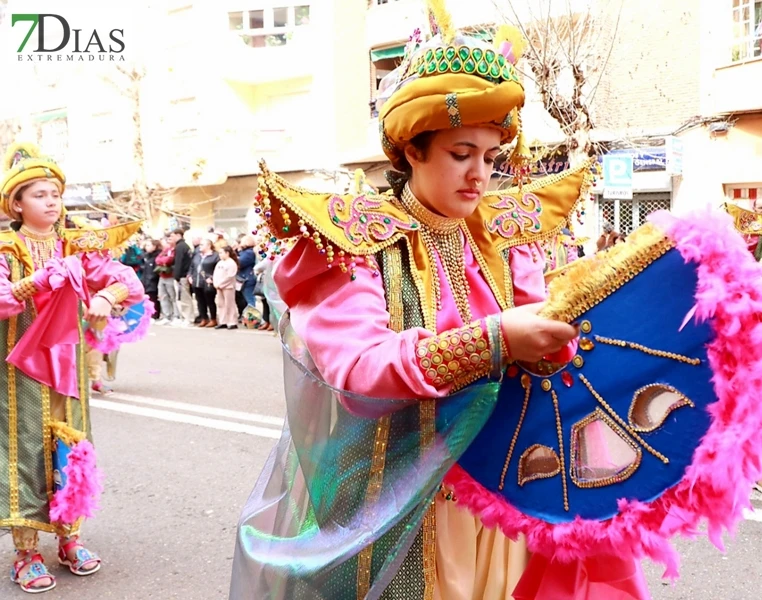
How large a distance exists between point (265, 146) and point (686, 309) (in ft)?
76.8

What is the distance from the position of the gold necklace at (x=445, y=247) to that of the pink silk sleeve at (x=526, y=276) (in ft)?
0.49

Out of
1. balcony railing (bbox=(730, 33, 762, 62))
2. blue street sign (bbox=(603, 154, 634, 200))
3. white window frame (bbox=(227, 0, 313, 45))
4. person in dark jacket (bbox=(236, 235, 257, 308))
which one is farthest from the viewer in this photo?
white window frame (bbox=(227, 0, 313, 45))

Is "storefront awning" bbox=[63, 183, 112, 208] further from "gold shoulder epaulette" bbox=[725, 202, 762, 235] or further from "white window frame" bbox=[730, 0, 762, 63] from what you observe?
"gold shoulder epaulette" bbox=[725, 202, 762, 235]

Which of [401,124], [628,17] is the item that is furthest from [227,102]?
[401,124]

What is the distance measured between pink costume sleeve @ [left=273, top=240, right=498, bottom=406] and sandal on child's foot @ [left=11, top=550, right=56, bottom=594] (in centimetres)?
258

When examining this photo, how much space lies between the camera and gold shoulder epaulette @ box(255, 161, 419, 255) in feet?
6.11

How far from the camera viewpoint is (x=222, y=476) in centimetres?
548

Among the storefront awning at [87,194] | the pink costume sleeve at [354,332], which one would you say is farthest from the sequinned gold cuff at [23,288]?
the storefront awning at [87,194]

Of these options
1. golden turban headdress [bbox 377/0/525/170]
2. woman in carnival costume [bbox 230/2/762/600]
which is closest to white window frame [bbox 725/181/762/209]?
woman in carnival costume [bbox 230/2/762/600]

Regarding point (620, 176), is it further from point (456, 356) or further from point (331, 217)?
point (456, 356)

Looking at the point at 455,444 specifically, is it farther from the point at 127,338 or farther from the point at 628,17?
the point at 628,17

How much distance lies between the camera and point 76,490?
3922 mm

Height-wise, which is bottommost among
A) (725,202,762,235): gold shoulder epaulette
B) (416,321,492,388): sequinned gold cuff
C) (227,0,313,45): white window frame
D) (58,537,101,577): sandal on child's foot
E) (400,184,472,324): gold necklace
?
(58,537,101,577): sandal on child's foot

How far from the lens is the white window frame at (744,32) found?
13.7 m
